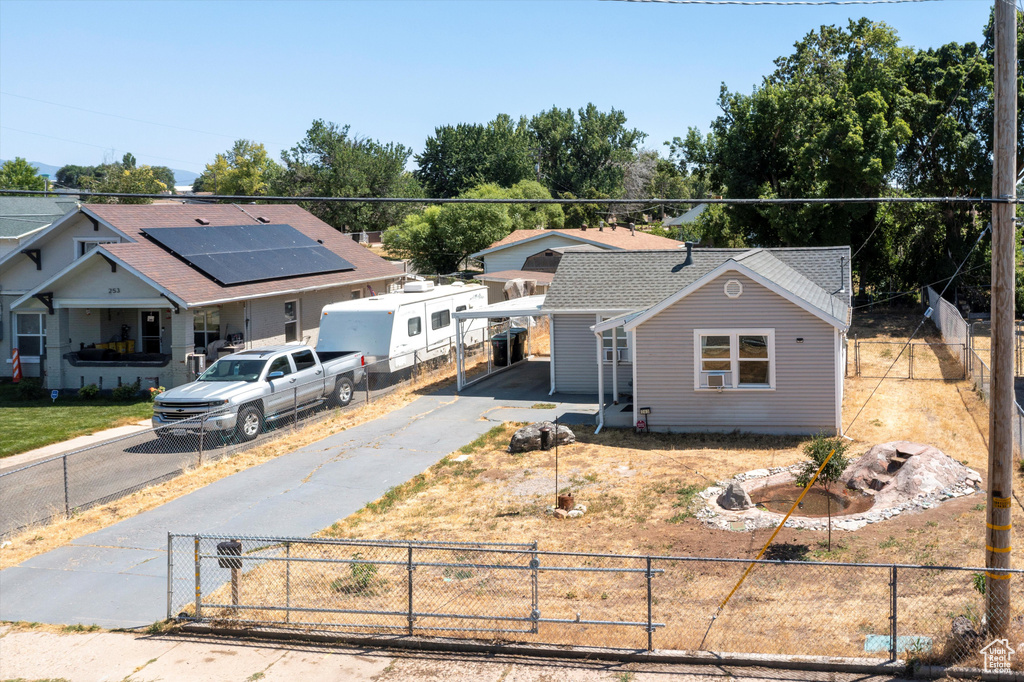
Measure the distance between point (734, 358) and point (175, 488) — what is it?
11972 millimetres

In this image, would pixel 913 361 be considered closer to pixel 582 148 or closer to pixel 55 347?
pixel 55 347

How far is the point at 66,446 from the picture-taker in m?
20.7

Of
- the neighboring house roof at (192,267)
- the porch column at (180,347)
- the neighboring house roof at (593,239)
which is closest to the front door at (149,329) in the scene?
the neighboring house roof at (192,267)

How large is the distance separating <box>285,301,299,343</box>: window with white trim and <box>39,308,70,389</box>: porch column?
22.3 ft

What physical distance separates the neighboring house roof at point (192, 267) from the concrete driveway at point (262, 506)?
7.51m

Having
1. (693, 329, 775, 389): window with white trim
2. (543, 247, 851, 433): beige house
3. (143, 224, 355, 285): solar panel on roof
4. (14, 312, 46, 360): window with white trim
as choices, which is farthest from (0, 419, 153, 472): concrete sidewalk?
(693, 329, 775, 389): window with white trim

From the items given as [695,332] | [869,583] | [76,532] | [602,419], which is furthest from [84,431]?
[869,583]

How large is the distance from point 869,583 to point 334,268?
2551 centimetres

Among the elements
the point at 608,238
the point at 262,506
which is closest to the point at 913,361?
the point at 262,506

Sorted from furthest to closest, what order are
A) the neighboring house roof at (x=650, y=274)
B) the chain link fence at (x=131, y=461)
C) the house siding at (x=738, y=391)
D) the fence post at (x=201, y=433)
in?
1. the neighboring house roof at (x=650, y=274)
2. the house siding at (x=738, y=391)
3. the fence post at (x=201, y=433)
4. the chain link fence at (x=131, y=461)

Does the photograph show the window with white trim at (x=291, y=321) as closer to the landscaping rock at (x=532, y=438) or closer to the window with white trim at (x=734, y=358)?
the landscaping rock at (x=532, y=438)

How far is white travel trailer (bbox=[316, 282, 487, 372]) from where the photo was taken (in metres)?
25.6

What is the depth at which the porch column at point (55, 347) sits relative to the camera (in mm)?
26953

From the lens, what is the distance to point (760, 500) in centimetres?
1516
